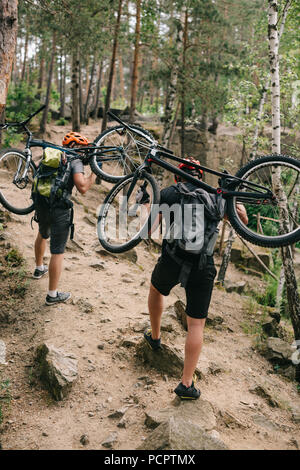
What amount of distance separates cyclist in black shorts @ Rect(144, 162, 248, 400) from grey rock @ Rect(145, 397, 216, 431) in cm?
10

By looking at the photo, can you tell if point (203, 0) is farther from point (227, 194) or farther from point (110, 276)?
point (227, 194)

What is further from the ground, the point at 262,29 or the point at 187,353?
the point at 262,29

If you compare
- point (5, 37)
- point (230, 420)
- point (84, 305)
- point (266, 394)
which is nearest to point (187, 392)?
point (230, 420)

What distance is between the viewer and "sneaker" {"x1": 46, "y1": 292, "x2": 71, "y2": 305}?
17.5 ft

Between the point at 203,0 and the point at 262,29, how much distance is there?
2828 millimetres

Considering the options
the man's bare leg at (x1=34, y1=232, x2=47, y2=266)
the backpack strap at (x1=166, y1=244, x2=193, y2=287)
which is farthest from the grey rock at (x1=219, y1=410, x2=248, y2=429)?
the man's bare leg at (x1=34, y1=232, x2=47, y2=266)

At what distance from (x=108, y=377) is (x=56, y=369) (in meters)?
0.68

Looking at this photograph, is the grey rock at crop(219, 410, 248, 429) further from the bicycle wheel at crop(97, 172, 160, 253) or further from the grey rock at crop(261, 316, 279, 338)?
the grey rock at crop(261, 316, 279, 338)

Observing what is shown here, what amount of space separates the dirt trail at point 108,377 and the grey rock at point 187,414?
5.9 inches

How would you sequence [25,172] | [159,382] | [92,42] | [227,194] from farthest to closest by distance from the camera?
[92,42] → [25,172] → [159,382] → [227,194]

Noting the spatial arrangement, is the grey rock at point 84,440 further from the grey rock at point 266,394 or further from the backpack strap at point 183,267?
the grey rock at point 266,394

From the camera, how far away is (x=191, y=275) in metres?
3.54

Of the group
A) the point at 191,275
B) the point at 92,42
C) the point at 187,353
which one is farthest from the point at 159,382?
the point at 92,42

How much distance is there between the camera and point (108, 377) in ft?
14.4
